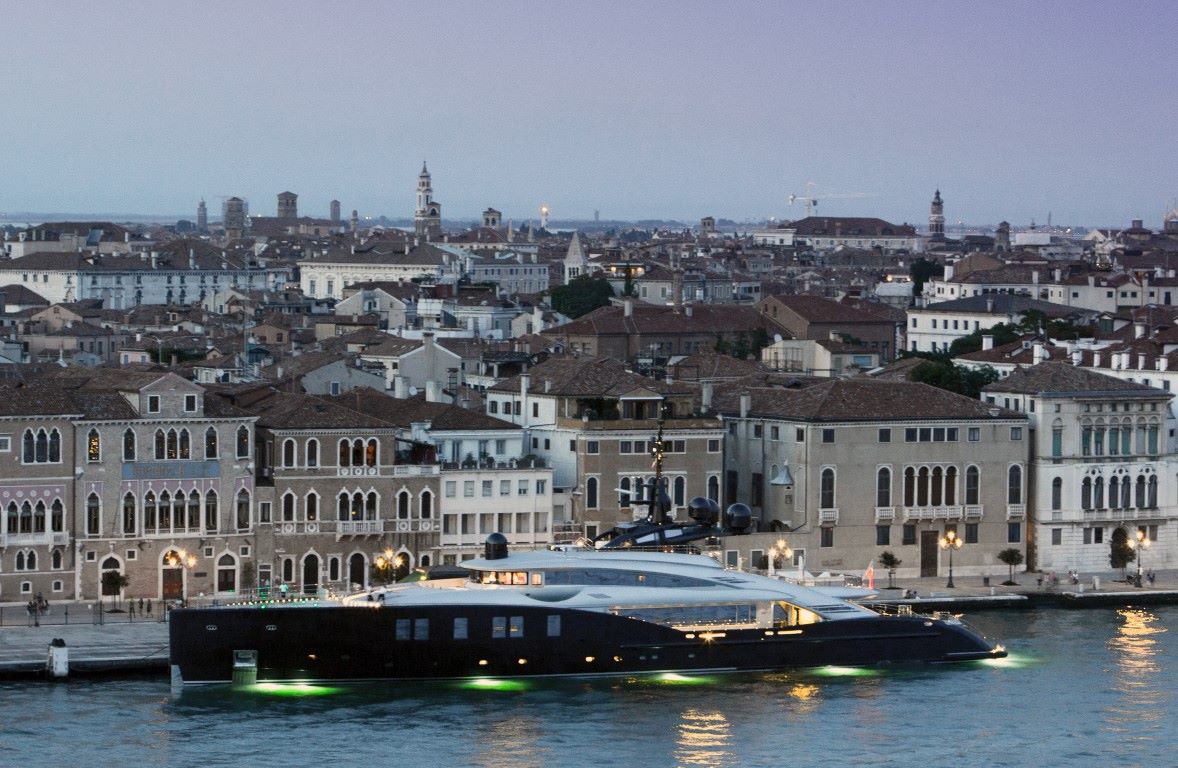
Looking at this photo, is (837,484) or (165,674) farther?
(837,484)

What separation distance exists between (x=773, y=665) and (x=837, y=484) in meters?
7.64

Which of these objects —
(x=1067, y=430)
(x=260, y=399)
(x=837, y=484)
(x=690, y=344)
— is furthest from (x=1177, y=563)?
(x=690, y=344)

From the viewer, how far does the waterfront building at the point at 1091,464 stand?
171 ft

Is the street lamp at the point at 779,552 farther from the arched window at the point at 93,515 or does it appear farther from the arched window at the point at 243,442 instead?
the arched window at the point at 93,515

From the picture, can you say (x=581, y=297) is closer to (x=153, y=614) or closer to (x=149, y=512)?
(x=149, y=512)

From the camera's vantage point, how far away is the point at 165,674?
135ft

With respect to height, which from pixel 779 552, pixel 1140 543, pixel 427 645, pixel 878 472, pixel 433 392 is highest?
pixel 433 392

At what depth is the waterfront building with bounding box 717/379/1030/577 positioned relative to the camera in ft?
164

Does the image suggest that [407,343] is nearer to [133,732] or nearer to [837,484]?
[837,484]

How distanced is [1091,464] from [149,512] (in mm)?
16918

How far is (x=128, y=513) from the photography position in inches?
1772

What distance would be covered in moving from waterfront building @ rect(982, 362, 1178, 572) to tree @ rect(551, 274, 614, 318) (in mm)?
52376

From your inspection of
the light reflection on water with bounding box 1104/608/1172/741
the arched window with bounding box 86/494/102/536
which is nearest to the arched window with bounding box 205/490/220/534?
Result: the arched window with bounding box 86/494/102/536

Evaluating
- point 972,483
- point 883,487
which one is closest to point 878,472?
point 883,487
